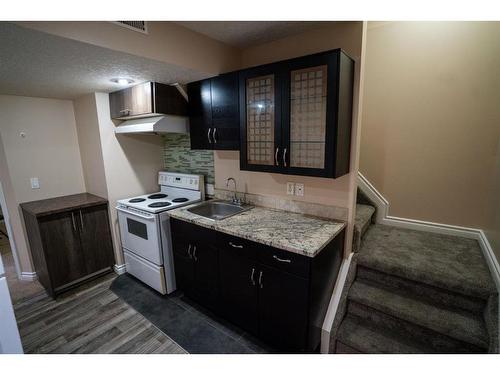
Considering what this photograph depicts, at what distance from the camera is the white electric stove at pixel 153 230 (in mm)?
2393

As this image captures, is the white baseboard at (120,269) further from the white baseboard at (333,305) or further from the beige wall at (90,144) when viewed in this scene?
the white baseboard at (333,305)

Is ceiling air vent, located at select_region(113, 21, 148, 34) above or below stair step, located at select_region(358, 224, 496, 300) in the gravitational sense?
above

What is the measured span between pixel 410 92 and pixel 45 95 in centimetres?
385

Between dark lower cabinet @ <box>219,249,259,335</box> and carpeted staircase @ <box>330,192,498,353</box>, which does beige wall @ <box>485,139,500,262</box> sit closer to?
carpeted staircase @ <box>330,192,498,353</box>

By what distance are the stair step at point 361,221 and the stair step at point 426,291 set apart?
0.23 meters

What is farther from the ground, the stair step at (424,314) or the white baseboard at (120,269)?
the stair step at (424,314)

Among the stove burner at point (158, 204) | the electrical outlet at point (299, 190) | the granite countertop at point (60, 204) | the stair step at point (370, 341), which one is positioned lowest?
the stair step at point (370, 341)

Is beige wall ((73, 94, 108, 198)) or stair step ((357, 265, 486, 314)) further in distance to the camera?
beige wall ((73, 94, 108, 198))

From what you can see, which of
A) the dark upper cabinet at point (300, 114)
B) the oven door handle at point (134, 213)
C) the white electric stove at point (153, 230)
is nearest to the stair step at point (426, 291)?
the dark upper cabinet at point (300, 114)

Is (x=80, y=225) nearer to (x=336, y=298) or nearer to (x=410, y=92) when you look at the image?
(x=336, y=298)

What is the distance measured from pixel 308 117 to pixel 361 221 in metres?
1.16

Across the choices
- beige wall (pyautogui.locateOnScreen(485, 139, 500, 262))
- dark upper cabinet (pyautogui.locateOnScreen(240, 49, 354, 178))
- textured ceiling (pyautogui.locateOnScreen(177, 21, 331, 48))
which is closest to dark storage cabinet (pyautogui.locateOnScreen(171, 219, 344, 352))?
dark upper cabinet (pyautogui.locateOnScreen(240, 49, 354, 178))

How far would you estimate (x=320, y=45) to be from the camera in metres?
1.91

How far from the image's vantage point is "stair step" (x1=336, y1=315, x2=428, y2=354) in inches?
64.9
